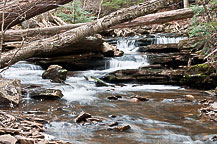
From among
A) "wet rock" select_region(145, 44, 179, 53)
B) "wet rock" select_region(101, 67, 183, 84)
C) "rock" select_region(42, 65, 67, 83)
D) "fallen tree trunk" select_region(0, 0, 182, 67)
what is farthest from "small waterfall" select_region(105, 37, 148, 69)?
"fallen tree trunk" select_region(0, 0, 182, 67)

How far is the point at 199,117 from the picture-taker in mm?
5145

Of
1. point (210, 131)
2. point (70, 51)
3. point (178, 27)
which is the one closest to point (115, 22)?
point (210, 131)

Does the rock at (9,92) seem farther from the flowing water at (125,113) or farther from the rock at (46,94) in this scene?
the rock at (46,94)

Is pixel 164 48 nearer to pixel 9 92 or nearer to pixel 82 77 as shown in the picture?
pixel 82 77

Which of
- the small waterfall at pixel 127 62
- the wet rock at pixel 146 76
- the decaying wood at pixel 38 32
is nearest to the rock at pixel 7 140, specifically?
the decaying wood at pixel 38 32

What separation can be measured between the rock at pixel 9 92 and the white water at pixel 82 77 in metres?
1.29

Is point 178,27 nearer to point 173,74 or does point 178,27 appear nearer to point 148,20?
point 173,74

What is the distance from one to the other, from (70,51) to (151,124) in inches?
284

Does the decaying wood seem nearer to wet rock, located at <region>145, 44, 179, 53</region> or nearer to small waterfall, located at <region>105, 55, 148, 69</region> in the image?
small waterfall, located at <region>105, 55, 148, 69</region>

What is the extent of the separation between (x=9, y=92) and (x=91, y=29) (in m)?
2.57

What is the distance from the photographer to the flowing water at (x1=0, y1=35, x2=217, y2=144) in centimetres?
407

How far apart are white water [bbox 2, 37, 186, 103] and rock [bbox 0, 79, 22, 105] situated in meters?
1.29

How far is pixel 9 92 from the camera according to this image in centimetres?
594

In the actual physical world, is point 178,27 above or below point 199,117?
above
